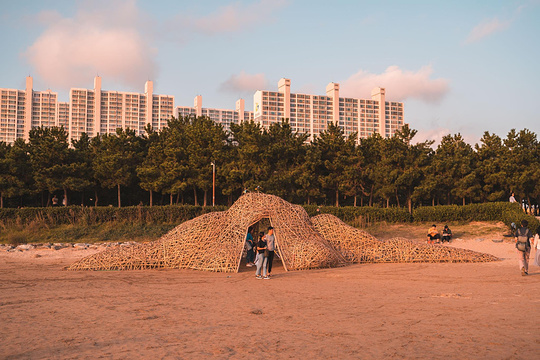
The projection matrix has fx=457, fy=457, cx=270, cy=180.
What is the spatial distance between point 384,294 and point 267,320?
4.07 m

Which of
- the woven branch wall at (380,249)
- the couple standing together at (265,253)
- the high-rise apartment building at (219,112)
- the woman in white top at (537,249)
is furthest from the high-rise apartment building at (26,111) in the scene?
the woman in white top at (537,249)

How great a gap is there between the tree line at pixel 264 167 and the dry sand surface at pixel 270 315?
2333cm

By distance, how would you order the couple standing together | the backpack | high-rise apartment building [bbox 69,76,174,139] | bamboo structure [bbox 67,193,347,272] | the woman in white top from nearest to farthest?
the woman in white top < the backpack < the couple standing together < bamboo structure [bbox 67,193,347,272] < high-rise apartment building [bbox 69,76,174,139]

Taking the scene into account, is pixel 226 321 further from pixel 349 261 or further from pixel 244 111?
pixel 244 111

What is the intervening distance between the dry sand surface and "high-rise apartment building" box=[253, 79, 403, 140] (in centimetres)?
9881

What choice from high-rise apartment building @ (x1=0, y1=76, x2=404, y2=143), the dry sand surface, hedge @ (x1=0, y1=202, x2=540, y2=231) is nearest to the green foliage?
hedge @ (x1=0, y1=202, x2=540, y2=231)

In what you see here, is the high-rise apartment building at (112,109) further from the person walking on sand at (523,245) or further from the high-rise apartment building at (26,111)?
the person walking on sand at (523,245)

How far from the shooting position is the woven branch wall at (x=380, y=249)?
1864 centimetres

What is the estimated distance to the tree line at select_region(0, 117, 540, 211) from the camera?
37.7 m

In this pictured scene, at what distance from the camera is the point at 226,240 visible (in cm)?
1641

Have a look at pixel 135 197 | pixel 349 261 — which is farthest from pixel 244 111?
pixel 349 261

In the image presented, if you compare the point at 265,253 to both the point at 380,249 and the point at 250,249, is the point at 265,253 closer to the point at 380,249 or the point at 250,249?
the point at 250,249

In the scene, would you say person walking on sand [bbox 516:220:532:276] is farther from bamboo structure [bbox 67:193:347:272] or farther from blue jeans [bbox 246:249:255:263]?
blue jeans [bbox 246:249:255:263]

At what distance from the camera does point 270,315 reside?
936cm
